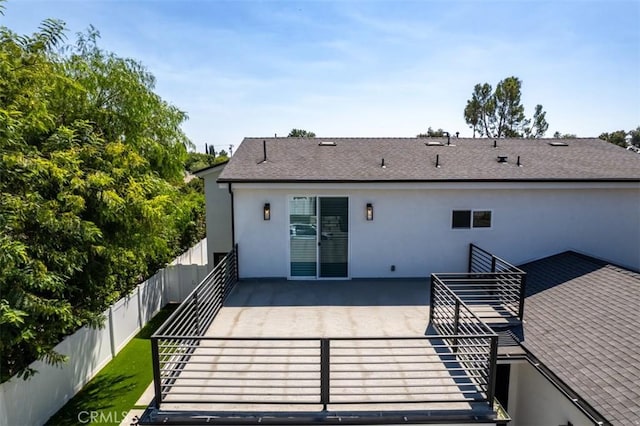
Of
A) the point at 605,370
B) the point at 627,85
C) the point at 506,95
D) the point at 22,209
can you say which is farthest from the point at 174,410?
the point at 506,95

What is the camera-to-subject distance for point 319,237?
32.5 ft

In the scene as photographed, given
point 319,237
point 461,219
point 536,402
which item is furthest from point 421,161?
point 536,402

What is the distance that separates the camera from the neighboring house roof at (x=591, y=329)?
4480 mm

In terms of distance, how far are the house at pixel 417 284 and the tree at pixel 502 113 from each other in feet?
87.7

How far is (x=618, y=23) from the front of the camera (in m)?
10.0

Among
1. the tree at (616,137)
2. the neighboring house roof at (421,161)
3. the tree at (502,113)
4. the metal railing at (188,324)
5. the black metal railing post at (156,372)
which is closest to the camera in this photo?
the black metal railing post at (156,372)

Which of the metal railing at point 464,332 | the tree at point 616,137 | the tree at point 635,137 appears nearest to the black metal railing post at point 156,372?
the metal railing at point 464,332

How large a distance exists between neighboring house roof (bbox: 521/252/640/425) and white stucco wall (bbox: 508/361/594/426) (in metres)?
0.41

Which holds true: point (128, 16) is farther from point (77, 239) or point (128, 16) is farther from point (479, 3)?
point (479, 3)

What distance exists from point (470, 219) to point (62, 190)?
31.2 feet

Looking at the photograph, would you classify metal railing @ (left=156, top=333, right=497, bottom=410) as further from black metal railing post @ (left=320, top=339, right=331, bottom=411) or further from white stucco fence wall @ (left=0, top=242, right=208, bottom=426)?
white stucco fence wall @ (left=0, top=242, right=208, bottom=426)

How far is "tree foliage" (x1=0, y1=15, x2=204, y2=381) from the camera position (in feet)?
16.2

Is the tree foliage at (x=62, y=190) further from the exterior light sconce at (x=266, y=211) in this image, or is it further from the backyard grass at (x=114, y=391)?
the exterior light sconce at (x=266, y=211)

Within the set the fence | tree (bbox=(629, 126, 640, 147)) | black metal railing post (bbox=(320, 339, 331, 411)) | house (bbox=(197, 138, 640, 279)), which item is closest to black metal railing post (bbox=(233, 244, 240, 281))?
house (bbox=(197, 138, 640, 279))
